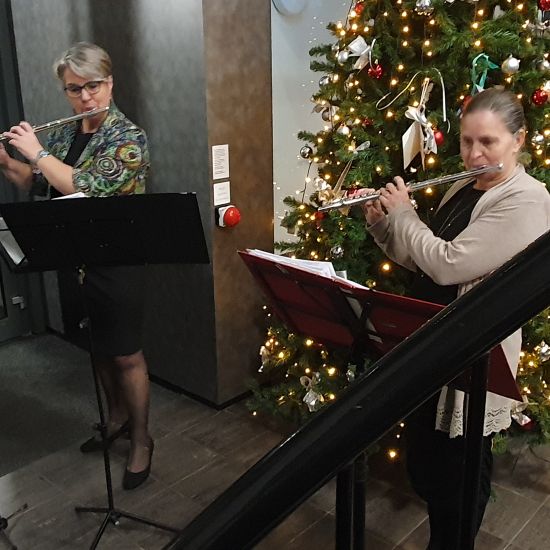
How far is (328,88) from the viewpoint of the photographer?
227cm

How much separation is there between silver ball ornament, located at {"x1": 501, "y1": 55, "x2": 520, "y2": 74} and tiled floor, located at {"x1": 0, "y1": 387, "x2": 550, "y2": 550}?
1.43 metres

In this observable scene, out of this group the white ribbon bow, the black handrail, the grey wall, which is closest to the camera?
the black handrail

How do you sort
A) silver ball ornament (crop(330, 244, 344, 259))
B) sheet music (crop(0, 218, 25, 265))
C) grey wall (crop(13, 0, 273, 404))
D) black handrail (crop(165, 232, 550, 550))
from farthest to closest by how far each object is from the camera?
grey wall (crop(13, 0, 273, 404)) < silver ball ornament (crop(330, 244, 344, 259)) < sheet music (crop(0, 218, 25, 265)) < black handrail (crop(165, 232, 550, 550))

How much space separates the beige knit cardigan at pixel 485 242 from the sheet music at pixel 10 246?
1112 millimetres

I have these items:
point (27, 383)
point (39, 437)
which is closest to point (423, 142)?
point (39, 437)

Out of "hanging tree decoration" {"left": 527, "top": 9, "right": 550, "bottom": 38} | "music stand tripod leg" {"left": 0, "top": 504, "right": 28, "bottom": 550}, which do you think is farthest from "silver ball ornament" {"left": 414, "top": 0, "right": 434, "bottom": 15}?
"music stand tripod leg" {"left": 0, "top": 504, "right": 28, "bottom": 550}

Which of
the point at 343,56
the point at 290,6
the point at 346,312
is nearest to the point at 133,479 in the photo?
the point at 346,312

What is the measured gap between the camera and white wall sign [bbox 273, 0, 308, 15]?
2807 mm

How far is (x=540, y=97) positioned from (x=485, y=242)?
75 cm

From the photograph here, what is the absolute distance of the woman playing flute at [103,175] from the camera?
6.73ft

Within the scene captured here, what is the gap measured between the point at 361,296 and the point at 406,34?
43.3 inches

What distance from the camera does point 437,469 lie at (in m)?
1.77

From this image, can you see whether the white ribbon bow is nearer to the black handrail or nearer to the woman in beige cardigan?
the woman in beige cardigan

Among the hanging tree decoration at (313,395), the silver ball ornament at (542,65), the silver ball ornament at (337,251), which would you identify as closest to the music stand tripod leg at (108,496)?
the hanging tree decoration at (313,395)
